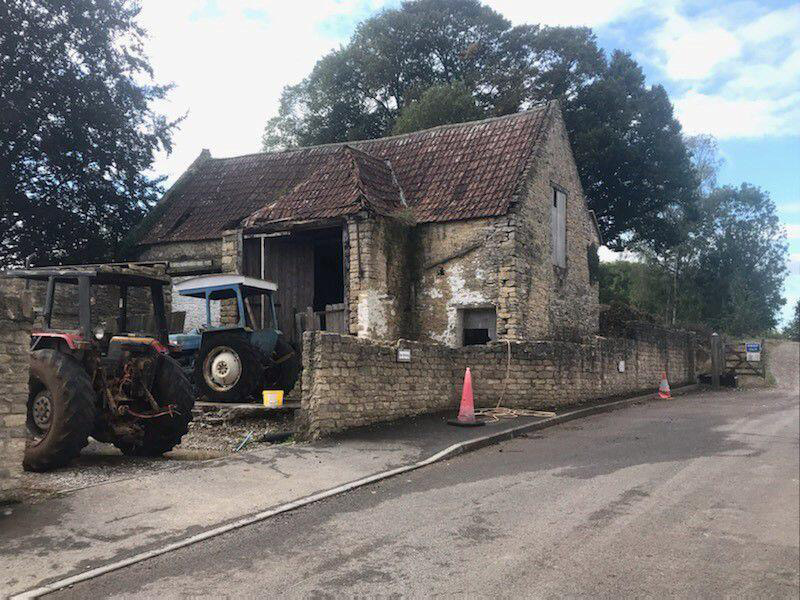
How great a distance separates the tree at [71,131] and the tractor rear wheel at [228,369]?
12666 millimetres

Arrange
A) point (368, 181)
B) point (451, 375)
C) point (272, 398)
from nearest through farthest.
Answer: point (272, 398) < point (451, 375) < point (368, 181)

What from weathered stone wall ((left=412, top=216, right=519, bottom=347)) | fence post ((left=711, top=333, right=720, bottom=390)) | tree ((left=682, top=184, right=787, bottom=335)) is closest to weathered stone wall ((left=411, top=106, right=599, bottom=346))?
weathered stone wall ((left=412, top=216, right=519, bottom=347))

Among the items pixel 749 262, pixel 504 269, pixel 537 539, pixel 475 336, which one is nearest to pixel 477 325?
pixel 475 336

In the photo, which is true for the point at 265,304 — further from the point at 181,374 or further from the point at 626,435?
the point at 626,435

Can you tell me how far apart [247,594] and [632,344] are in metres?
15.8

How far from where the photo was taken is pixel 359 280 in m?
15.6

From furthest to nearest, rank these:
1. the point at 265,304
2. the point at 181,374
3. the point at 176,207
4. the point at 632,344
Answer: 1. the point at 176,207
2. the point at 632,344
3. the point at 265,304
4. the point at 181,374

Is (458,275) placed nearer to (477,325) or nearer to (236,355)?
(477,325)

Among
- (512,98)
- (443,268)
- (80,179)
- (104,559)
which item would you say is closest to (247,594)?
(104,559)

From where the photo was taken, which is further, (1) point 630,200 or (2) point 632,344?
(1) point 630,200

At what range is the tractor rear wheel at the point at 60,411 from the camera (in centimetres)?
697

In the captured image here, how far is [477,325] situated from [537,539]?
455 inches

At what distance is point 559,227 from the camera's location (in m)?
18.9

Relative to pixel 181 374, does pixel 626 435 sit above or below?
below
